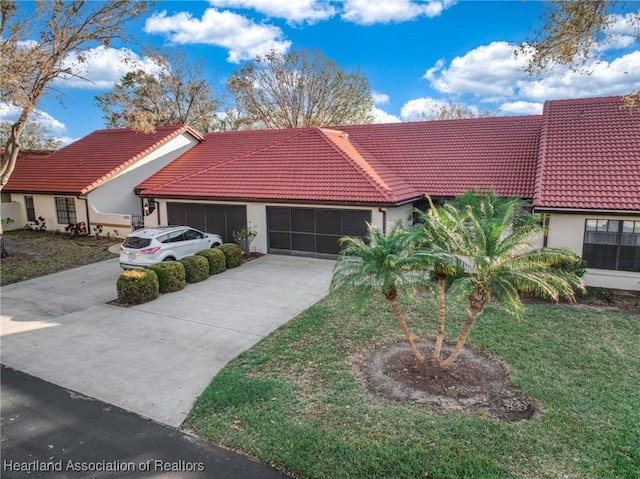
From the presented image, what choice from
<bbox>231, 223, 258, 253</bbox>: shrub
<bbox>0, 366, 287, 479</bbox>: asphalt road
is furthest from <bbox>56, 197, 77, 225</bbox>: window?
<bbox>0, 366, 287, 479</bbox>: asphalt road

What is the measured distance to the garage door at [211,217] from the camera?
738 inches

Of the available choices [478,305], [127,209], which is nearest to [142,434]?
[478,305]

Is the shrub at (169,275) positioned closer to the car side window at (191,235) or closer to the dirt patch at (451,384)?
the car side window at (191,235)

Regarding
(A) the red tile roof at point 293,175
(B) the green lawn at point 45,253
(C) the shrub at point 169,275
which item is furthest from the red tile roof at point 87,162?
(C) the shrub at point 169,275

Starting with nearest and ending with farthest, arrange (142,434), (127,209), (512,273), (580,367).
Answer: (142,434), (512,273), (580,367), (127,209)

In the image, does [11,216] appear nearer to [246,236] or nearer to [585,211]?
[246,236]

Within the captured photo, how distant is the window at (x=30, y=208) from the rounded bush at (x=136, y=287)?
649 inches

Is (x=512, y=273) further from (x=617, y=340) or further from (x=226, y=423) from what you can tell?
(x=226, y=423)

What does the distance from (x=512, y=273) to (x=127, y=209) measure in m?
21.4

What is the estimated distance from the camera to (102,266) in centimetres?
1669

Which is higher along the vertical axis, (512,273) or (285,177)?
(285,177)

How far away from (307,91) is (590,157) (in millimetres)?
25293

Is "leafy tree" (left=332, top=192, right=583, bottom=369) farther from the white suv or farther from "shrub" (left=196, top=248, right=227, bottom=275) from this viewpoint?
the white suv

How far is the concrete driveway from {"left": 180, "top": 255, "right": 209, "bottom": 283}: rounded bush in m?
0.51
